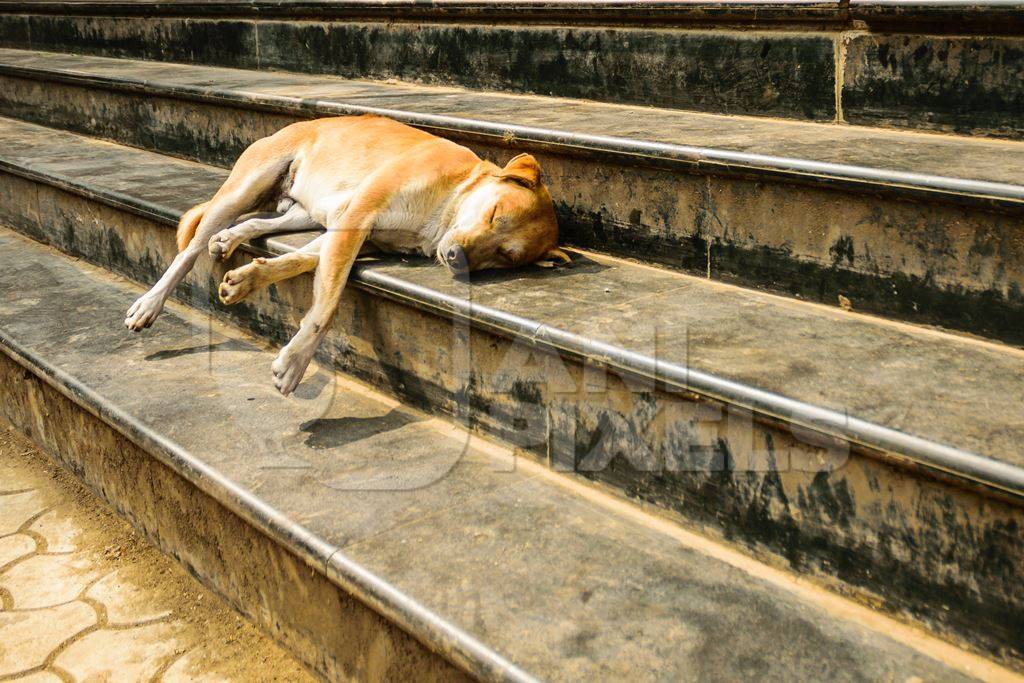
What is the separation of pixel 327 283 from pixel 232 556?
813 millimetres

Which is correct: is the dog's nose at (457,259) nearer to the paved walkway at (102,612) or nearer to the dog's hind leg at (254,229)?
the dog's hind leg at (254,229)

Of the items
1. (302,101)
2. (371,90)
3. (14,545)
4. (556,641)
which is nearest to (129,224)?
(302,101)

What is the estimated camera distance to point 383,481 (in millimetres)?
2514

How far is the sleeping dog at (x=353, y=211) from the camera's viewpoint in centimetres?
288

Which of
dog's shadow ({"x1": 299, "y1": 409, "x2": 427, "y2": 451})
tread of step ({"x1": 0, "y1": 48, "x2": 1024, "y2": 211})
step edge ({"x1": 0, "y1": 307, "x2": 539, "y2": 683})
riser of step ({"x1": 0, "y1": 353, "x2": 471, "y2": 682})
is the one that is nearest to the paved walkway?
riser of step ({"x1": 0, "y1": 353, "x2": 471, "y2": 682})

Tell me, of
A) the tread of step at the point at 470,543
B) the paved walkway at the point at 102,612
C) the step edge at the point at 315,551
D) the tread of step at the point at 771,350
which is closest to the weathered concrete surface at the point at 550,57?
the tread of step at the point at 771,350

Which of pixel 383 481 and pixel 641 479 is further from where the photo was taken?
pixel 383 481

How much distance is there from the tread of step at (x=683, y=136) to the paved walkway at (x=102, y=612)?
168 centimetres

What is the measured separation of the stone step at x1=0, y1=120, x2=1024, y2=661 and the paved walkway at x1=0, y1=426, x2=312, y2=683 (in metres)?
0.80

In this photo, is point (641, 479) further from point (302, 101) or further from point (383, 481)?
point (302, 101)

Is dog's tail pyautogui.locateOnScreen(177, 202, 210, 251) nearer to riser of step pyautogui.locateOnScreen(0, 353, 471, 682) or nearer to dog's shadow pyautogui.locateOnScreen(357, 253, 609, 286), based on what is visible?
riser of step pyautogui.locateOnScreen(0, 353, 471, 682)

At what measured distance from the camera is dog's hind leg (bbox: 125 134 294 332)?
3.46m

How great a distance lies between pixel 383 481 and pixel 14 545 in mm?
1330

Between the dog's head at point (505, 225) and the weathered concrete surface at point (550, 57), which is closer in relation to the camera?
the dog's head at point (505, 225)
